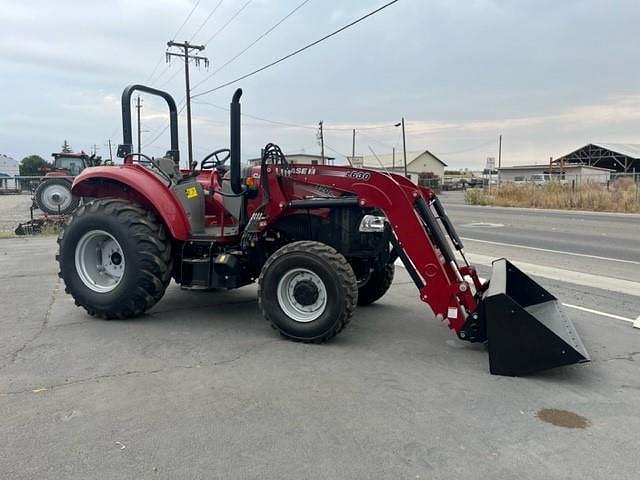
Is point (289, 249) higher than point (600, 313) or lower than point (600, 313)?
higher

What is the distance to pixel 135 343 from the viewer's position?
4.96 metres

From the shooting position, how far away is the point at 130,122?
632 cm

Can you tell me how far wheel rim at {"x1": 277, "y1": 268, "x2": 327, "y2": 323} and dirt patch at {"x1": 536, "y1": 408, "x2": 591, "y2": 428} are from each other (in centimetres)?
198

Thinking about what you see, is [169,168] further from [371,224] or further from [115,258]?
[371,224]

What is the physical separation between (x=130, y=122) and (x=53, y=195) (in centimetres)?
1305

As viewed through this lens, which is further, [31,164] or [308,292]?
[31,164]

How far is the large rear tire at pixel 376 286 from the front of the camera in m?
6.29

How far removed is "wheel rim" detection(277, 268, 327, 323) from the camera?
16.0 feet

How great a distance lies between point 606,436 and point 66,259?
537cm

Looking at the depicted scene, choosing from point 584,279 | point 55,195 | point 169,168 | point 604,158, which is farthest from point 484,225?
point 604,158

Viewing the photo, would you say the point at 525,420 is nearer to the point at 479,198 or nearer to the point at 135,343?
the point at 135,343

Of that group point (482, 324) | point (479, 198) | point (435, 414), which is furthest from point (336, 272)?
point (479, 198)

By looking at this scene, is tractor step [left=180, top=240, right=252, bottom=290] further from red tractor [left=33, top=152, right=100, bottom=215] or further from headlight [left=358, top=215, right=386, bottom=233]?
red tractor [left=33, top=152, right=100, bottom=215]

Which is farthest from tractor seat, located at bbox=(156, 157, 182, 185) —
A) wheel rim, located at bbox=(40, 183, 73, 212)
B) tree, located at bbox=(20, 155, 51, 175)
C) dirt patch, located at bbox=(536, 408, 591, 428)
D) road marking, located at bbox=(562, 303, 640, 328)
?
tree, located at bbox=(20, 155, 51, 175)
